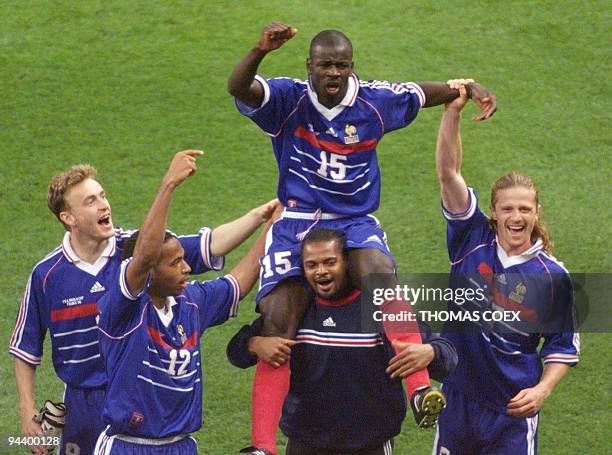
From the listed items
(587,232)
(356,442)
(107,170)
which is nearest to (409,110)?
(356,442)

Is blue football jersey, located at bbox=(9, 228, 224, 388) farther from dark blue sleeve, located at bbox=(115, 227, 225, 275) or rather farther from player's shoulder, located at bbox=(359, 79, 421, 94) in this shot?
player's shoulder, located at bbox=(359, 79, 421, 94)

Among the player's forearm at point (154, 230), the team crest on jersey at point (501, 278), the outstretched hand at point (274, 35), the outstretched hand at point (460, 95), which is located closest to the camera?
the player's forearm at point (154, 230)

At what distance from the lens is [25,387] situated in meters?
6.61

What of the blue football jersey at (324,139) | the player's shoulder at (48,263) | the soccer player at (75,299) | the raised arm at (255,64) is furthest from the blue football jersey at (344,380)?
the player's shoulder at (48,263)

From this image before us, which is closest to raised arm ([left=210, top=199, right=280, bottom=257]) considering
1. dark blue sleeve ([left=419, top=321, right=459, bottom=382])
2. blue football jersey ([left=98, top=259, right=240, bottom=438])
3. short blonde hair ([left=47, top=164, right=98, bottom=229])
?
blue football jersey ([left=98, top=259, right=240, bottom=438])

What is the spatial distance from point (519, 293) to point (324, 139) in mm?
1216

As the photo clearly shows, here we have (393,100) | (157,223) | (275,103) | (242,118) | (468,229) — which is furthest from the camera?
(242,118)

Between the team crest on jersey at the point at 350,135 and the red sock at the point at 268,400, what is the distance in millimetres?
989

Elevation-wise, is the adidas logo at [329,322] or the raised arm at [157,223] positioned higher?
the raised arm at [157,223]

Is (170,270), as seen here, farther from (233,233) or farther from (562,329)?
(562,329)

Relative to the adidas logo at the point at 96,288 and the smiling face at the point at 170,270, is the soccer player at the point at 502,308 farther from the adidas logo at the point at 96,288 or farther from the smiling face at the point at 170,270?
the adidas logo at the point at 96,288

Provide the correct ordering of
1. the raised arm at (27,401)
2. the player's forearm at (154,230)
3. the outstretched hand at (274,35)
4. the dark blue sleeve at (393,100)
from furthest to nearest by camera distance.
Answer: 1. the raised arm at (27,401)
2. the dark blue sleeve at (393,100)
3. the outstretched hand at (274,35)
4. the player's forearm at (154,230)

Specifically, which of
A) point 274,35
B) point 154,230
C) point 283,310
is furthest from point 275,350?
point 274,35

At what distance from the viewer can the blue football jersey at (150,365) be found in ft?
19.2
